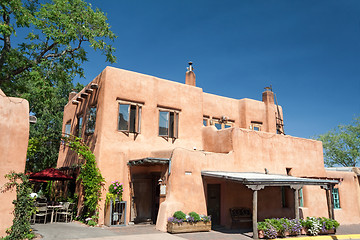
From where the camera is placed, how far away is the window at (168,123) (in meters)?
18.0

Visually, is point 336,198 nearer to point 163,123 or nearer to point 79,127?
point 163,123

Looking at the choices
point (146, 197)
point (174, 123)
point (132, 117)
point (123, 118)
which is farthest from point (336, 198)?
point (123, 118)

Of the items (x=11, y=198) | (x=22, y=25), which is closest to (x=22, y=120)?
(x=11, y=198)

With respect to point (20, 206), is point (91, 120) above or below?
above

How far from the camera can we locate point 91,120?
56.7 feet

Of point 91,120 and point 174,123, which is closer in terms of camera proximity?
point 91,120

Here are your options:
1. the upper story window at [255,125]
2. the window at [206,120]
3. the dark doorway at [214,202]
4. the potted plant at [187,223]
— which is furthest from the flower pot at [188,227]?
the upper story window at [255,125]

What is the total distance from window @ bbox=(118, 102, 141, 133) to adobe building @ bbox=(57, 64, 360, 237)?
0.19 ft

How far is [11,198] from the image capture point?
10.3 m

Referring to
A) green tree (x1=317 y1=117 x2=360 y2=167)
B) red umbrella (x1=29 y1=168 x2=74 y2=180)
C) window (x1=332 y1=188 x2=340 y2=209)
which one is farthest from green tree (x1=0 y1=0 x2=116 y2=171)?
green tree (x1=317 y1=117 x2=360 y2=167)

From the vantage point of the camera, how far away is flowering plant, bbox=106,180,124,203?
49.3ft

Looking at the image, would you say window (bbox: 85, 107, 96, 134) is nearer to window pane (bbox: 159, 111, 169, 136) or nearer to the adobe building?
the adobe building

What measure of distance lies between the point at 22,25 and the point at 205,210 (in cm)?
1366

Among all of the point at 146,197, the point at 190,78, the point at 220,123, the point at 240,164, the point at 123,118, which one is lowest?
the point at 146,197
